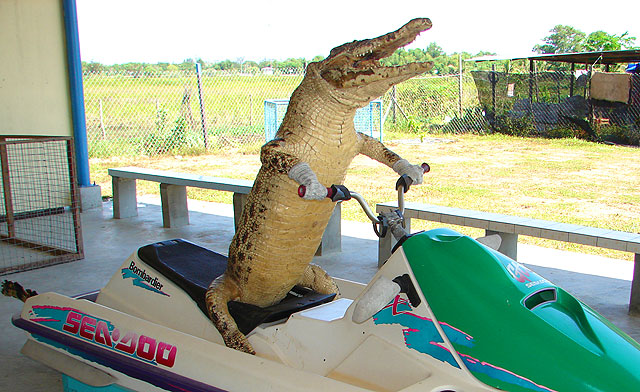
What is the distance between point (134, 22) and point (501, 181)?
37.8m

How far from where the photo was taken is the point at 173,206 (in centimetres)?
680

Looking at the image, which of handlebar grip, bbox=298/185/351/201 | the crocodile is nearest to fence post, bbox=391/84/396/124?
the crocodile

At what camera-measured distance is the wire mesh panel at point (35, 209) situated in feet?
18.5

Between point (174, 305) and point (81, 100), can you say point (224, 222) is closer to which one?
point (81, 100)

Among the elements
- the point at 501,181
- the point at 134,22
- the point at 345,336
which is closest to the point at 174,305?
the point at 345,336

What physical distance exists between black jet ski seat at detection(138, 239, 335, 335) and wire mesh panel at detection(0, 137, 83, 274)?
2486 mm

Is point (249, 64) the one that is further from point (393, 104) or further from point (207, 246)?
point (207, 246)

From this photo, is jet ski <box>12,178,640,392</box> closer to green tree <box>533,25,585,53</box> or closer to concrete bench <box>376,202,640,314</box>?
concrete bench <box>376,202,640,314</box>

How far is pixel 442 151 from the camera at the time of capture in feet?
42.0

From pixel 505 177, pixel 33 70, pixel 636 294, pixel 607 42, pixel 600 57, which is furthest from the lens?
pixel 607 42

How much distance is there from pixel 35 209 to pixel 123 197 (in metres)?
1.12

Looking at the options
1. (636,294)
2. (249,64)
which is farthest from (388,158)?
(249,64)

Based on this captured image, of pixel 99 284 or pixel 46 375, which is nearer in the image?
pixel 46 375

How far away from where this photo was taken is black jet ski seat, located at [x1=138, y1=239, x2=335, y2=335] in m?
2.74
